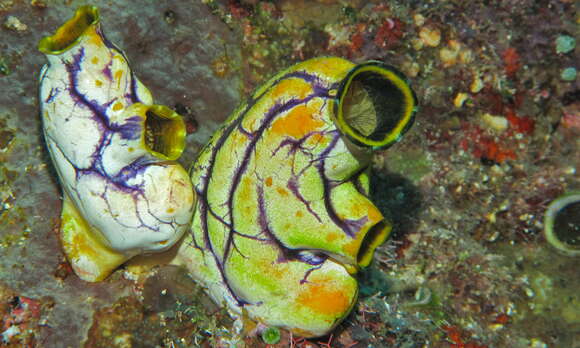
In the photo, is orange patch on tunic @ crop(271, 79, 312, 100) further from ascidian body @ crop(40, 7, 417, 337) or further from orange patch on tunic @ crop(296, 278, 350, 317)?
orange patch on tunic @ crop(296, 278, 350, 317)

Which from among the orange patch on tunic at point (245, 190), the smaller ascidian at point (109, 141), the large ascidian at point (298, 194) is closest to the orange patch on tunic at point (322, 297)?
the large ascidian at point (298, 194)

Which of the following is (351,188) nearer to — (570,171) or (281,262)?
(281,262)

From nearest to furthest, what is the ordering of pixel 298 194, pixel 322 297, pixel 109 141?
pixel 109 141 < pixel 298 194 < pixel 322 297

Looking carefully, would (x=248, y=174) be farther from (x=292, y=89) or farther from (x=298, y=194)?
(x=292, y=89)

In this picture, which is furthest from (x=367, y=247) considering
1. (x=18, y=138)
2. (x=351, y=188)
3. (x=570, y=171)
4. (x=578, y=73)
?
(x=578, y=73)

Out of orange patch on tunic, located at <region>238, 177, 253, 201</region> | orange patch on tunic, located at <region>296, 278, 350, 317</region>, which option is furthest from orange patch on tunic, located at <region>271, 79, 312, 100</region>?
orange patch on tunic, located at <region>296, 278, 350, 317</region>

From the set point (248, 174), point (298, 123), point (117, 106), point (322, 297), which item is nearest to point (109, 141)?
point (117, 106)
